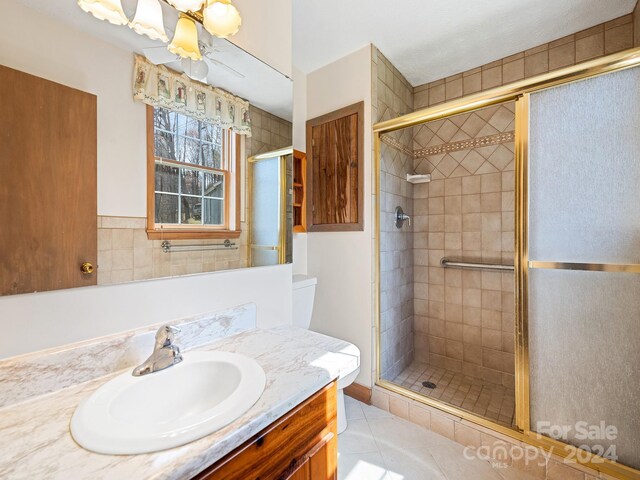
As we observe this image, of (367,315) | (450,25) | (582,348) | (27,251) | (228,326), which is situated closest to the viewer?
(27,251)

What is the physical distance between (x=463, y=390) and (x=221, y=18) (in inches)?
101

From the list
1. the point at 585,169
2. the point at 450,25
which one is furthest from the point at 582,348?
the point at 450,25

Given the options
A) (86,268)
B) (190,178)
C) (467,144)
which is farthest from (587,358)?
(86,268)

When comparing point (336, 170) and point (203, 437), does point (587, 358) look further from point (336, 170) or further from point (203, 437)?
point (336, 170)

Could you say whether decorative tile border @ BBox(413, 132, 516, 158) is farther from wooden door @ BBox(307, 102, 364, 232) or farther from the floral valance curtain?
the floral valance curtain

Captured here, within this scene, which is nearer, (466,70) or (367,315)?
(367,315)

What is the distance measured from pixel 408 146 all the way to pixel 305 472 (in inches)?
90.9

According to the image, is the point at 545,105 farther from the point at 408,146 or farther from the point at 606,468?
the point at 606,468

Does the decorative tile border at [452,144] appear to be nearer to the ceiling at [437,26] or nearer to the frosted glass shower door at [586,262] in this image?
the ceiling at [437,26]

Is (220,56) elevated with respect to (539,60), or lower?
lower

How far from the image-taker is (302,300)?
185 cm

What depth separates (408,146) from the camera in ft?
7.82

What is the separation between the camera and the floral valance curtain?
0.87m

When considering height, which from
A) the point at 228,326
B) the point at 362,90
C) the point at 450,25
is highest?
the point at 450,25
